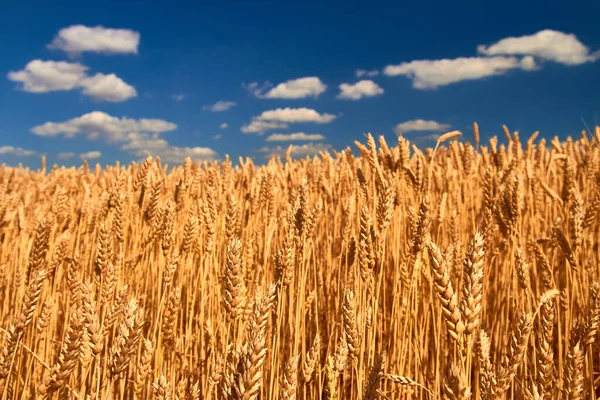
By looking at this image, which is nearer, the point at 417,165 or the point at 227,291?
the point at 227,291

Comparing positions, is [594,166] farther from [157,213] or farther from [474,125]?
[157,213]

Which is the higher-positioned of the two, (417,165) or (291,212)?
(417,165)

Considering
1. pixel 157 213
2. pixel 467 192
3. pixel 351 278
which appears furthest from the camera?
pixel 467 192

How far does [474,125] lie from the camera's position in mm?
4973

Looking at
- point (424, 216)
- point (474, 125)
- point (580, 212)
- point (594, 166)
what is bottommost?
point (424, 216)

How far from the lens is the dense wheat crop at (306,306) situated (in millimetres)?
858

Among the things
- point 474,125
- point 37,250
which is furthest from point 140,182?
point 474,125

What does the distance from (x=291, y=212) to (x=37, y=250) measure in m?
0.89

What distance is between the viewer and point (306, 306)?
179 cm

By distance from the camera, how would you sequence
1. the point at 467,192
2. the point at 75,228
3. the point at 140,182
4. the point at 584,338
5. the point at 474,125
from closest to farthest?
the point at 584,338, the point at 140,182, the point at 75,228, the point at 467,192, the point at 474,125

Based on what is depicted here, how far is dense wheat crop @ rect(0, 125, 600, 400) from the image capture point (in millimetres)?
858

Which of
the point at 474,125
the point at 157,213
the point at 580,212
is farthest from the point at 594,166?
the point at 157,213

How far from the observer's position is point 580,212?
1744mm

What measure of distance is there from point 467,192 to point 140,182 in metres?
2.26
